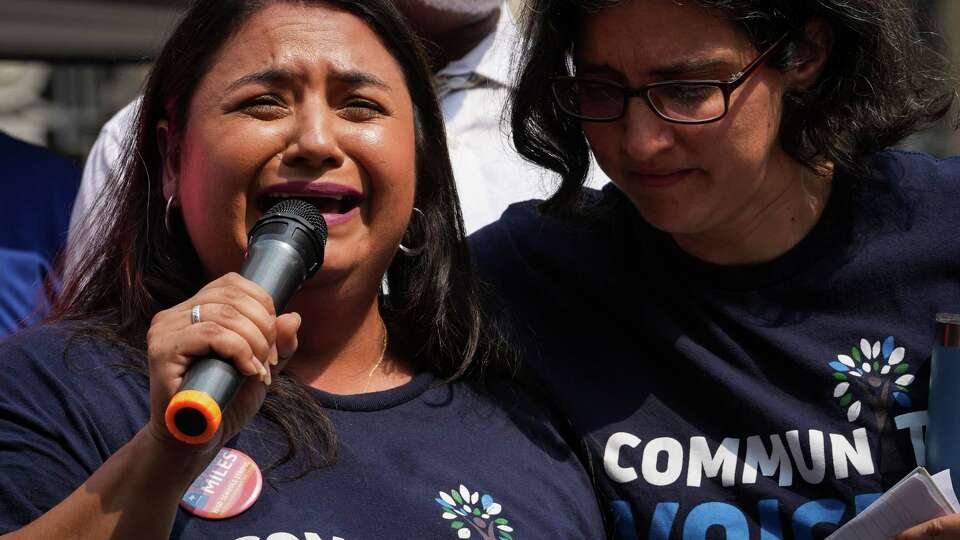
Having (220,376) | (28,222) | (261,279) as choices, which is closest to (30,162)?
(28,222)

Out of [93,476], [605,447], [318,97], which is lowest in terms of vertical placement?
[605,447]

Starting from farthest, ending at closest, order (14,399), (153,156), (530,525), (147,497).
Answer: (153,156) → (530,525) → (14,399) → (147,497)

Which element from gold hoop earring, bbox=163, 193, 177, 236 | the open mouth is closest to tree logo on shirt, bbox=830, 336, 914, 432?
the open mouth

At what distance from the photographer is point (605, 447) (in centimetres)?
277

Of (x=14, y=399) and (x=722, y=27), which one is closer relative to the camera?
(x=14, y=399)

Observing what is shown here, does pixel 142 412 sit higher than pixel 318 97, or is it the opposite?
pixel 318 97

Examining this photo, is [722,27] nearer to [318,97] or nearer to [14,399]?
[318,97]

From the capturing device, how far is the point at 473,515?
2.49 metres

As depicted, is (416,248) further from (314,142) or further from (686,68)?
(686,68)

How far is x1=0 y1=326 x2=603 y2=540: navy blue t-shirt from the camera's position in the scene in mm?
2162

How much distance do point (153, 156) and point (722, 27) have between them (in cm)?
115

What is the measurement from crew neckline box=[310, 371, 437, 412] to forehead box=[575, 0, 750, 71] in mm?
751

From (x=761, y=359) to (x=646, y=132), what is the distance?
53cm

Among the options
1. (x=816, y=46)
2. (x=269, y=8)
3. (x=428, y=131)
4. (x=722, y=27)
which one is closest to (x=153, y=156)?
(x=269, y=8)
